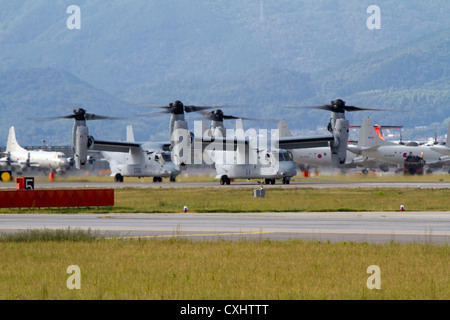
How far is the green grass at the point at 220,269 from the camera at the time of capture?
48.1 feet

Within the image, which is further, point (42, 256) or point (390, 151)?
point (390, 151)

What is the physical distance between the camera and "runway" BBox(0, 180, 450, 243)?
2505 cm

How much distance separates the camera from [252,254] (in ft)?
66.5

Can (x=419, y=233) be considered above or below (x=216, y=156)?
below

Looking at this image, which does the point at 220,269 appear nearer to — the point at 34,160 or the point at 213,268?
the point at 213,268

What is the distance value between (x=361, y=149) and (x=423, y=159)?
940 cm

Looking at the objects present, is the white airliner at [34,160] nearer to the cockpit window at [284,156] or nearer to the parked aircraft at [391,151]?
the parked aircraft at [391,151]

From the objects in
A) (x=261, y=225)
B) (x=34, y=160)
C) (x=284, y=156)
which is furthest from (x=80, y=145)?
(x=34, y=160)

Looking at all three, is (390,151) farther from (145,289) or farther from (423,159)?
(145,289)

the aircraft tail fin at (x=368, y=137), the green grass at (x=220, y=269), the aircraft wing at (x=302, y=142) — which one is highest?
the aircraft tail fin at (x=368, y=137)

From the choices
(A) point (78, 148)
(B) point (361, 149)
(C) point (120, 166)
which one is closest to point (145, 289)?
(A) point (78, 148)

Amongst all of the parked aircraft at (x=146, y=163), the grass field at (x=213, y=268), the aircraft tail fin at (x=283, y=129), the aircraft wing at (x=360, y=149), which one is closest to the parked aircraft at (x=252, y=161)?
the parked aircraft at (x=146, y=163)

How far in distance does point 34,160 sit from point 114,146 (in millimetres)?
42109

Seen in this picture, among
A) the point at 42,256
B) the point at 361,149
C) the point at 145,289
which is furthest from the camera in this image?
the point at 361,149
